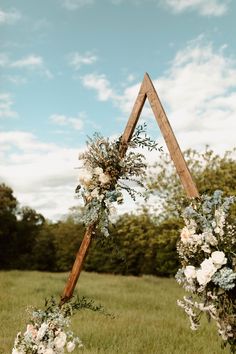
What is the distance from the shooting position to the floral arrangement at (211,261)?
188 inches

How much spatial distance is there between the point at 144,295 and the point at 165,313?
4.73 meters

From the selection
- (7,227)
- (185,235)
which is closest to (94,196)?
(185,235)

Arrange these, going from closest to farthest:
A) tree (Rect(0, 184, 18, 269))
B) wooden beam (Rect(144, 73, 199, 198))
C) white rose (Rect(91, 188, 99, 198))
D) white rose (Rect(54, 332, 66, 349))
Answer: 1. wooden beam (Rect(144, 73, 199, 198))
2. white rose (Rect(54, 332, 66, 349))
3. white rose (Rect(91, 188, 99, 198))
4. tree (Rect(0, 184, 18, 269))

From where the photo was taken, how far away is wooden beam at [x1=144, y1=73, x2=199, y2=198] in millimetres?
5133

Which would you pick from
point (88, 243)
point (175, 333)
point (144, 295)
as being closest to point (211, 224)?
point (88, 243)

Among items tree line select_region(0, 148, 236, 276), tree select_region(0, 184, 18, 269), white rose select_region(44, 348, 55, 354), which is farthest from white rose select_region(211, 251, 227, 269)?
tree select_region(0, 184, 18, 269)

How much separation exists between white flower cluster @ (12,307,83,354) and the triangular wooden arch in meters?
0.25

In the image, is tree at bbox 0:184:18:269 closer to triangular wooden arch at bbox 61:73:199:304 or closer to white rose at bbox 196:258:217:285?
triangular wooden arch at bbox 61:73:199:304

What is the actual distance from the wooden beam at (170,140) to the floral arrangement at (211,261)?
19 cm

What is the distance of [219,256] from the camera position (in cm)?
473

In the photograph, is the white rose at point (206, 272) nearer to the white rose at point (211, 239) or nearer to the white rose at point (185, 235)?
the white rose at point (211, 239)

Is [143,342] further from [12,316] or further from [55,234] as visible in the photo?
[55,234]

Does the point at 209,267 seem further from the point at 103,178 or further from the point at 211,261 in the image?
the point at 103,178

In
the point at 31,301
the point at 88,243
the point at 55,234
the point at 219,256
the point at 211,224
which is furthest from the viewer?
the point at 55,234
